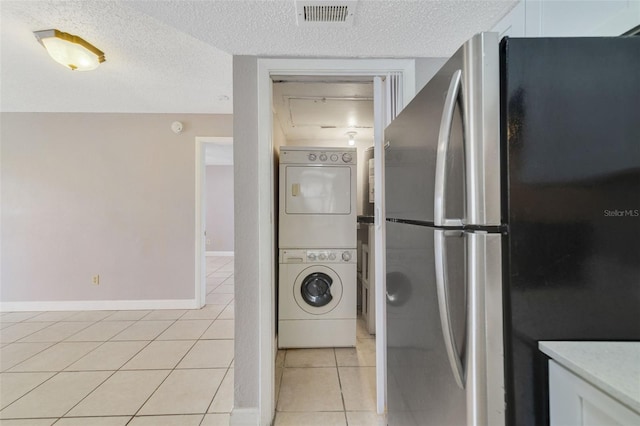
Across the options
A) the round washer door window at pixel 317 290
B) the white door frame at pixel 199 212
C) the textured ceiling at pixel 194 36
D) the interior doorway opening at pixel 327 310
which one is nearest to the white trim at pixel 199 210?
the white door frame at pixel 199 212

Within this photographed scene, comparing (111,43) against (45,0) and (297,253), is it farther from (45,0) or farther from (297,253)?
(297,253)

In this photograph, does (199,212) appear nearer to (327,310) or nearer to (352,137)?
(327,310)

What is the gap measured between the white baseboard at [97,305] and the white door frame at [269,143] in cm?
218

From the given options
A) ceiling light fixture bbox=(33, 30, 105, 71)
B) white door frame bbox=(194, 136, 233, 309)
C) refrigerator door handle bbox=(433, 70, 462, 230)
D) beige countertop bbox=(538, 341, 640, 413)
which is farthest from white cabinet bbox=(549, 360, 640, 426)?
white door frame bbox=(194, 136, 233, 309)

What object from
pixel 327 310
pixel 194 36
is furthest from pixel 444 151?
pixel 327 310

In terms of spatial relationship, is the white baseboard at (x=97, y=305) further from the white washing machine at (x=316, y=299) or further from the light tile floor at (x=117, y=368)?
the white washing machine at (x=316, y=299)

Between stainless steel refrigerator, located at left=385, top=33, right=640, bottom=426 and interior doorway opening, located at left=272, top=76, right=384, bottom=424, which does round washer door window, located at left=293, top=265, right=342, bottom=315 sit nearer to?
interior doorway opening, located at left=272, top=76, right=384, bottom=424

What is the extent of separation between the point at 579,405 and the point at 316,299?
1959 millimetres

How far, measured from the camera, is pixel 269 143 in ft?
5.21

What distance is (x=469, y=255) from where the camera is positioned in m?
0.69

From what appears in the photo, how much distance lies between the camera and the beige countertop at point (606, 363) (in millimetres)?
516

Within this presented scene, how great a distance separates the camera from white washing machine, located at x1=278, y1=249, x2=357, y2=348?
7.82 feet

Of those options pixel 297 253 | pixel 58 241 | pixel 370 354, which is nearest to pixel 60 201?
pixel 58 241

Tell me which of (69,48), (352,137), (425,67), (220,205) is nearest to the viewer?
(425,67)
